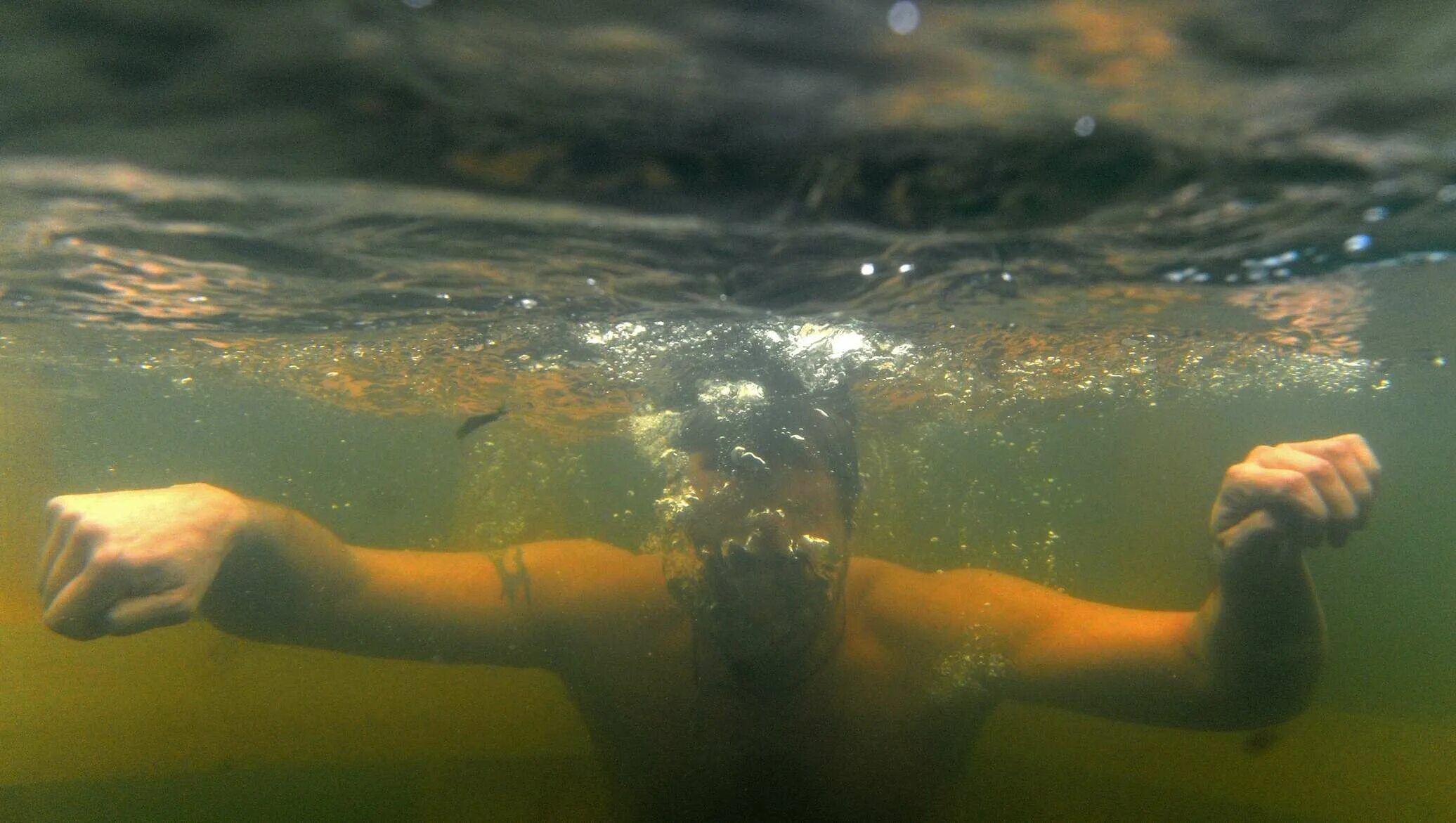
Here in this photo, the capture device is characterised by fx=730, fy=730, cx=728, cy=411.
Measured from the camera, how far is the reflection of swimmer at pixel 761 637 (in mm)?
5992

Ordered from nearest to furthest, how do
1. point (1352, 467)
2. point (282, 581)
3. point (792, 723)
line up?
point (1352, 467) → point (282, 581) → point (792, 723)

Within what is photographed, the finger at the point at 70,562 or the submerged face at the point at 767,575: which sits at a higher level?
the finger at the point at 70,562

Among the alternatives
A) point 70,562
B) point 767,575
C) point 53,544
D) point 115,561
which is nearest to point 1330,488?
point 767,575

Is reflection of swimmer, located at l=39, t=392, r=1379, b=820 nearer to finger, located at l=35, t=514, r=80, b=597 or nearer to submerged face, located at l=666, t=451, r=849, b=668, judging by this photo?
submerged face, located at l=666, t=451, r=849, b=668

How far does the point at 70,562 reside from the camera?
16.1 ft

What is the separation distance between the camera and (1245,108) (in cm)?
454

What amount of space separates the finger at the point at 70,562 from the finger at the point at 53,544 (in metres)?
0.04

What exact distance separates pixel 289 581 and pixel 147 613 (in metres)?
1.46

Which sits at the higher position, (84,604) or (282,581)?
(84,604)

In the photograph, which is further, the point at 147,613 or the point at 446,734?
the point at 446,734

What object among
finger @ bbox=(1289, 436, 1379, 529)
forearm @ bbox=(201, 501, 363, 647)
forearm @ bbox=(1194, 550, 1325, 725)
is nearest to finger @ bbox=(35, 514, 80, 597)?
forearm @ bbox=(201, 501, 363, 647)

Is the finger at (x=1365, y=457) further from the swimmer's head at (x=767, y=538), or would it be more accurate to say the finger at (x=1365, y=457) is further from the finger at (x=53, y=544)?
the finger at (x=53, y=544)

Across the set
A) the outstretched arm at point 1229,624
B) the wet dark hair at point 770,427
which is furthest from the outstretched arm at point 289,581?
the outstretched arm at point 1229,624

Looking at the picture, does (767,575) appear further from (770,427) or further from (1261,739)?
(1261,739)
